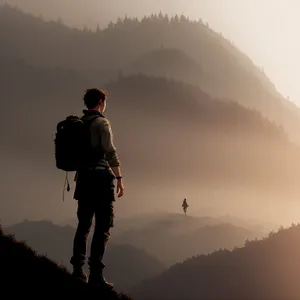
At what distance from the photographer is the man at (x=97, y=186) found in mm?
Result: 7609

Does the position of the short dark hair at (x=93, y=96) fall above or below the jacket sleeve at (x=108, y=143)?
above

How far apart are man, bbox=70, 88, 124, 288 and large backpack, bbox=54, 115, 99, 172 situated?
0.15m

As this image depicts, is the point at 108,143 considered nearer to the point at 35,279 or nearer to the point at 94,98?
the point at 94,98

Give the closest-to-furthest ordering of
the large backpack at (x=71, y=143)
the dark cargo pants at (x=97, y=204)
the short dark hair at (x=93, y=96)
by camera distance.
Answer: the large backpack at (x=71, y=143) → the dark cargo pants at (x=97, y=204) → the short dark hair at (x=93, y=96)

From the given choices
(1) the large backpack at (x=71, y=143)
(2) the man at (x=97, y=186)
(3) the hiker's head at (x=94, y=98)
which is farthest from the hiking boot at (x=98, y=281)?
(3) the hiker's head at (x=94, y=98)

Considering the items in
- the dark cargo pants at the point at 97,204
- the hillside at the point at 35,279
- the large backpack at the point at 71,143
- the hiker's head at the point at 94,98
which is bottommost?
the hillside at the point at 35,279

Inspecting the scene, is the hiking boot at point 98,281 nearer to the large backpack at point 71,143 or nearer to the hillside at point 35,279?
the hillside at point 35,279

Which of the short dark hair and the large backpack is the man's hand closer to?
the large backpack

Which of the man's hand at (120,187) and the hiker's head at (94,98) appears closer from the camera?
the man's hand at (120,187)

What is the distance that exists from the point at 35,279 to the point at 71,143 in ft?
6.86

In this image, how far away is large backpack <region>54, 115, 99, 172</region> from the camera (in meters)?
7.39

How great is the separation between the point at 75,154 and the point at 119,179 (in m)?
0.80

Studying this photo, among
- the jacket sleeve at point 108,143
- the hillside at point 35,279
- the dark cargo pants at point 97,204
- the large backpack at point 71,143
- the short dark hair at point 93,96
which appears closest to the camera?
the hillside at point 35,279

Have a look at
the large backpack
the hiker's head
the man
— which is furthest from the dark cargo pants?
the hiker's head
